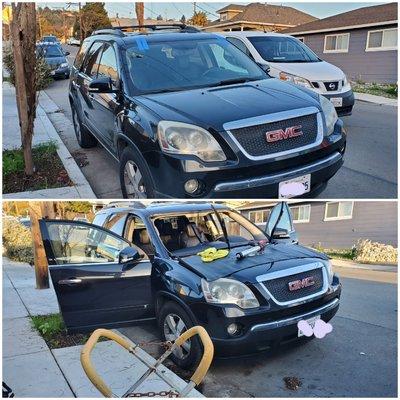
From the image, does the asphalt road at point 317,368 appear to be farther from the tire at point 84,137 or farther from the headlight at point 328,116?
the tire at point 84,137

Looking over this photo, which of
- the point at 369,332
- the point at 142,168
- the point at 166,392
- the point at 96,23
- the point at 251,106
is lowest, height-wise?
the point at 369,332

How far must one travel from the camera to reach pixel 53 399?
11.8ft

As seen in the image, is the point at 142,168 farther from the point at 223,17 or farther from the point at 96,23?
the point at 223,17

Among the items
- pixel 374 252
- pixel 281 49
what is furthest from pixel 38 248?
pixel 281 49

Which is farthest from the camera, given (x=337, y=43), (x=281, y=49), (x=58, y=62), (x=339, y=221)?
(x=337, y=43)

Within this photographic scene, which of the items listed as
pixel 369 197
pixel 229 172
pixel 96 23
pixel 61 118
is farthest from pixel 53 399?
pixel 61 118

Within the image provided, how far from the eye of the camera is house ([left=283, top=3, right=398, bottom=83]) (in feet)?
55.5

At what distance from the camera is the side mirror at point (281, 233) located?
4.40m

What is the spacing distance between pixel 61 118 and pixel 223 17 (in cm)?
480

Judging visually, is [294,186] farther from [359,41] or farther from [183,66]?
[359,41]

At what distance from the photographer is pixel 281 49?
870cm

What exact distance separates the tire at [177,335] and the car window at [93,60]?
11.0ft

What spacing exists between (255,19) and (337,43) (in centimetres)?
766

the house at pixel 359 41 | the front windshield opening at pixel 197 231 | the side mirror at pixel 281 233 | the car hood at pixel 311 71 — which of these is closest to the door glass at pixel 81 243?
the front windshield opening at pixel 197 231
